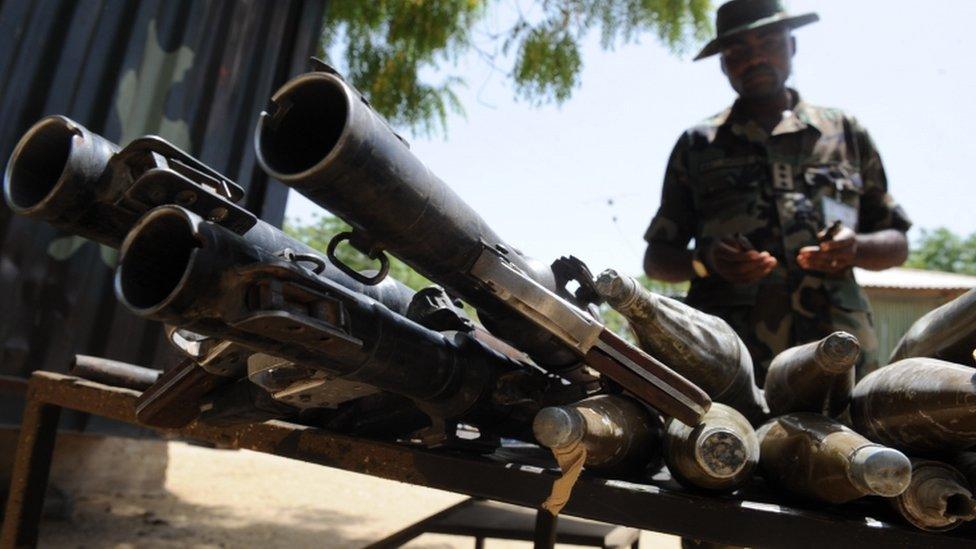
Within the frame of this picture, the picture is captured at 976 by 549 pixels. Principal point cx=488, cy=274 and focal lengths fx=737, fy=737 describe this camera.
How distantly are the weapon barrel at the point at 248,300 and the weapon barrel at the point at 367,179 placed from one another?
3.9 inches

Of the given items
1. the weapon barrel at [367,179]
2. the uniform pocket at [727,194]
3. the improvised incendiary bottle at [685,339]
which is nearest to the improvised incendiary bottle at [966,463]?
the improvised incendiary bottle at [685,339]

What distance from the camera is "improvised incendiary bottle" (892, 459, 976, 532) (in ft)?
2.86

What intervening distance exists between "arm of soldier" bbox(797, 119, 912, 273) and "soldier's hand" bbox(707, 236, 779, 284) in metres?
0.13

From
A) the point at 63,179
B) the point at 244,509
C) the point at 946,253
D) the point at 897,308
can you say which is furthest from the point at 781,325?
the point at 946,253

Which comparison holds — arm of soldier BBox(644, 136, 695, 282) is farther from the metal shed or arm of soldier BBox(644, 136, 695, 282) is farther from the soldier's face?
the metal shed

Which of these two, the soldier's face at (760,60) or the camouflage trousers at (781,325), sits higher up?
the soldier's face at (760,60)

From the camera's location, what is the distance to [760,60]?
263 cm

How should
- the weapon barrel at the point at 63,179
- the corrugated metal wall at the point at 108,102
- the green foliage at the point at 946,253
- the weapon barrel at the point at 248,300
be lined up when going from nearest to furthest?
the weapon barrel at the point at 248,300 < the weapon barrel at the point at 63,179 < the corrugated metal wall at the point at 108,102 < the green foliage at the point at 946,253

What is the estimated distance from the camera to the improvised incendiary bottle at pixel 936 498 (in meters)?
0.87

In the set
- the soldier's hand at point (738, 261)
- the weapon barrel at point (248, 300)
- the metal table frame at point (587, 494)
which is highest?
the soldier's hand at point (738, 261)

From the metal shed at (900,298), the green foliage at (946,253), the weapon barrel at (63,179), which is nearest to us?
the weapon barrel at (63,179)

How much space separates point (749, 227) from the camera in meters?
2.57

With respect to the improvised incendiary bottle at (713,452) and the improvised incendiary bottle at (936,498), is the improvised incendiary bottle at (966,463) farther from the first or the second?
the improvised incendiary bottle at (713,452)

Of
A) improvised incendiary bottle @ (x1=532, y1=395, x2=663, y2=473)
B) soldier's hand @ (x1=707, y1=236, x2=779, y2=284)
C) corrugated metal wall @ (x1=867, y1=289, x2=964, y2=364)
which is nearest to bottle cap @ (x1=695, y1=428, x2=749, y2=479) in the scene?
improvised incendiary bottle @ (x1=532, y1=395, x2=663, y2=473)
